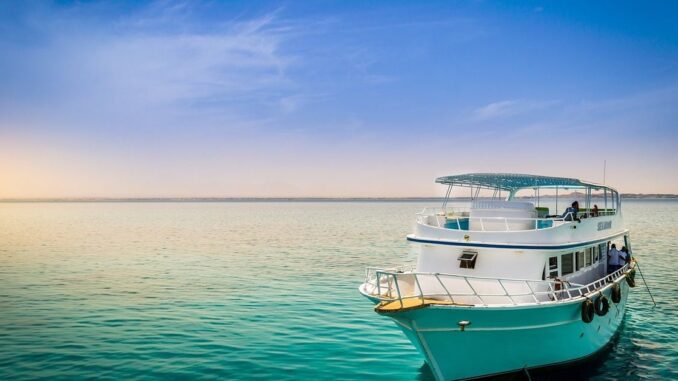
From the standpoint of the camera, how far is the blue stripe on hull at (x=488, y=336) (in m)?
12.8

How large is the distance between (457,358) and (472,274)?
10.2ft

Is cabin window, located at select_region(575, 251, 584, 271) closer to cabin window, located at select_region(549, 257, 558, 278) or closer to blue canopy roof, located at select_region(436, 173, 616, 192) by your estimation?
cabin window, located at select_region(549, 257, 558, 278)

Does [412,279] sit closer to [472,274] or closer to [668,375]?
[472,274]

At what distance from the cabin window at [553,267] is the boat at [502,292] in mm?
61

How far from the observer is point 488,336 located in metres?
13.2

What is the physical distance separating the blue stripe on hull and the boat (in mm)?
27

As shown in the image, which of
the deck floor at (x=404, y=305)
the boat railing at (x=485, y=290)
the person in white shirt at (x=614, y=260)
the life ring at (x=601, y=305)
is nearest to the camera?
the deck floor at (x=404, y=305)

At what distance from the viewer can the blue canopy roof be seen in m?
17.9

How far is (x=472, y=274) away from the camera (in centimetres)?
1555

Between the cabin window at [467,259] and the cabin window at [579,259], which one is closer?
the cabin window at [467,259]

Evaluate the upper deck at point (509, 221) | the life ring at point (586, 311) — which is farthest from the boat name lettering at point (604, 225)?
the life ring at point (586, 311)

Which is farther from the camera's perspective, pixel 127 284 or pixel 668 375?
pixel 127 284

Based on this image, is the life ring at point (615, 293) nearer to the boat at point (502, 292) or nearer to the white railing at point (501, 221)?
the boat at point (502, 292)

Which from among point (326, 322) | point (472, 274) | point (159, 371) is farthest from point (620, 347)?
point (159, 371)
